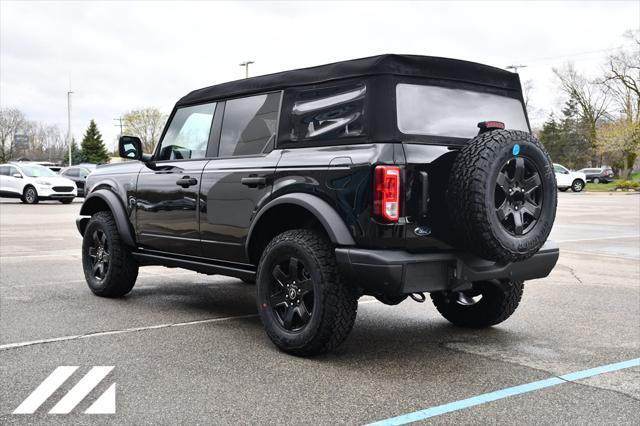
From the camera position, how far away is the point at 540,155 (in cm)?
439

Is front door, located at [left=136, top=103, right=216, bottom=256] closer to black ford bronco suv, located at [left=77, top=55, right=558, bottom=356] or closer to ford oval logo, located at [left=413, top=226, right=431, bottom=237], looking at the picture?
black ford bronco suv, located at [left=77, top=55, right=558, bottom=356]

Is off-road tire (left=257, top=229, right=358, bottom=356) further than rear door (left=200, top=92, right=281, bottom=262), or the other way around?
rear door (left=200, top=92, right=281, bottom=262)

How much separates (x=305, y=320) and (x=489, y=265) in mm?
1266

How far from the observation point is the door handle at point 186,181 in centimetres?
569

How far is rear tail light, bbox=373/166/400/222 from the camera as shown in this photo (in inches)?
164

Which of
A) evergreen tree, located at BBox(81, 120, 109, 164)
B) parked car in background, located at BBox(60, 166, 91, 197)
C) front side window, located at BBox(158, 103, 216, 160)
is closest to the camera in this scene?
front side window, located at BBox(158, 103, 216, 160)

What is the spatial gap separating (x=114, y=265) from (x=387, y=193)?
3.49m

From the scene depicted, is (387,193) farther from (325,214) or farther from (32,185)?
(32,185)

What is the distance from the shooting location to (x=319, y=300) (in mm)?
4379

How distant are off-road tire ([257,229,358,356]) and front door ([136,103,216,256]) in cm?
129

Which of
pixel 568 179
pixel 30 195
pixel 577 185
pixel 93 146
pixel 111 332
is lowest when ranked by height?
pixel 30 195

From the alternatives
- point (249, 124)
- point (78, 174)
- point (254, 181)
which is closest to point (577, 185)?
point (78, 174)

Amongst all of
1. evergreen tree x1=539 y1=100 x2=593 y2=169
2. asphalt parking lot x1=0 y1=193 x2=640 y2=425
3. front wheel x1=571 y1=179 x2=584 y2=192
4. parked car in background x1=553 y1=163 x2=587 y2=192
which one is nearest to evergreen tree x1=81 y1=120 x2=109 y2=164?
evergreen tree x1=539 y1=100 x2=593 y2=169

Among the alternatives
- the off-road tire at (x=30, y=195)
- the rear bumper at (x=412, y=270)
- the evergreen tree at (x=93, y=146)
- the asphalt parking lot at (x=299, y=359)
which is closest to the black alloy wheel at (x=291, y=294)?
the asphalt parking lot at (x=299, y=359)
